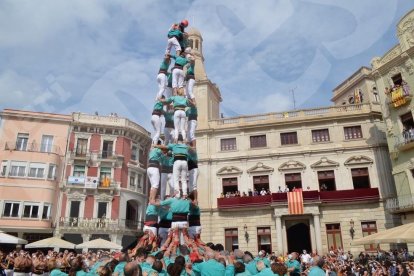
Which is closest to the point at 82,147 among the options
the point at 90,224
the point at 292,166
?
the point at 90,224

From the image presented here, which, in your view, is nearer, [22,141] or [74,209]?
[74,209]

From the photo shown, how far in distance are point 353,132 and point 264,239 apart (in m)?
12.9

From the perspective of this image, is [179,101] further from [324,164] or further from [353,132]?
[353,132]

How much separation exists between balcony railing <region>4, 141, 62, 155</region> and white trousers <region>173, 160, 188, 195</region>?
86.0ft

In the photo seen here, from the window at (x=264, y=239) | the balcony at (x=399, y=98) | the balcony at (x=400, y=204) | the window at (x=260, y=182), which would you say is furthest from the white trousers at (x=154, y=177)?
the balcony at (x=399, y=98)

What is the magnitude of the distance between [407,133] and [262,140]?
12.3m

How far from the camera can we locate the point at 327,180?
30.9 metres

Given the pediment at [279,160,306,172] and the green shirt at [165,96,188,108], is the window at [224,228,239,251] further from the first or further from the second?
the green shirt at [165,96,188,108]

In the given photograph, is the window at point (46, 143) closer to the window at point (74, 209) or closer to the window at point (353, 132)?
the window at point (74, 209)

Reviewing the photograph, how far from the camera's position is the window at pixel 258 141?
32969 mm

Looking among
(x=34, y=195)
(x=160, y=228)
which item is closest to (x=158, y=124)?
(x=160, y=228)

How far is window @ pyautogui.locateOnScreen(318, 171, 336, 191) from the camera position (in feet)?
101

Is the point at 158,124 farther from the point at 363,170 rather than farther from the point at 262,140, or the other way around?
the point at 363,170

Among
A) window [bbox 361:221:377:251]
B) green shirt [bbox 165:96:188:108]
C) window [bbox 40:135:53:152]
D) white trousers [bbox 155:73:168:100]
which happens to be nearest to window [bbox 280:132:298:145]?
window [bbox 361:221:377:251]
